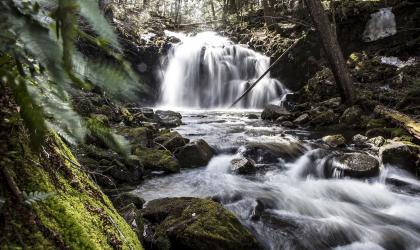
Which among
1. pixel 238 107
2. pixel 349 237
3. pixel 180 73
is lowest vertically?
pixel 349 237

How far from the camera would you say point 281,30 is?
64.7 ft

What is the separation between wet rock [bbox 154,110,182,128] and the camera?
12.1m

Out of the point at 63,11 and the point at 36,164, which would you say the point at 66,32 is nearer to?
the point at 63,11

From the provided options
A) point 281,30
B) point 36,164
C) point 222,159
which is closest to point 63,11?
point 36,164

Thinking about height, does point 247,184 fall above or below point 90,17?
below

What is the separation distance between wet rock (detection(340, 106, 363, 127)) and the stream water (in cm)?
206

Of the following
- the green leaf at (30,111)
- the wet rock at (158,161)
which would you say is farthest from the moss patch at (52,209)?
the wet rock at (158,161)

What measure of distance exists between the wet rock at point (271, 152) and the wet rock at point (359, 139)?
1448 millimetres

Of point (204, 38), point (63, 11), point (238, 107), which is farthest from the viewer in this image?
point (204, 38)

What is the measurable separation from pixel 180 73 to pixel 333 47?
35.4 ft

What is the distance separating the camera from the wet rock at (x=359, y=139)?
9.30 metres

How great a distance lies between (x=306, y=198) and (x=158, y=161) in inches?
112

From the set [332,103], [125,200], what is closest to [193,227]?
[125,200]

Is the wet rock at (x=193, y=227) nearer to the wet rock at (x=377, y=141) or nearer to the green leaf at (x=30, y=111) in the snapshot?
the green leaf at (x=30, y=111)
